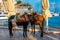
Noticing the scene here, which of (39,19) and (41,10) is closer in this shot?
(39,19)

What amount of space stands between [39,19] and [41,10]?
1.10 metres

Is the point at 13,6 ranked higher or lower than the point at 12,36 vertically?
higher

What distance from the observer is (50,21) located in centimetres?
1215

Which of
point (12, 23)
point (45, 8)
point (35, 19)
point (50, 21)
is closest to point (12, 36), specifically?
point (12, 23)

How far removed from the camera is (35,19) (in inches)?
396

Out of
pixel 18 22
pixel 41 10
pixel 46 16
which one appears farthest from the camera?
pixel 41 10

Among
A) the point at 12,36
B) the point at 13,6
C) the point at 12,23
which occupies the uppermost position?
the point at 13,6

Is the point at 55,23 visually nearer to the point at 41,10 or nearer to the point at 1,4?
the point at 41,10

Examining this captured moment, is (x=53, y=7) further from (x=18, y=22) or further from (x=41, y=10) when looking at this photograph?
(x=18, y=22)

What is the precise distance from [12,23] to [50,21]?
2.86 m

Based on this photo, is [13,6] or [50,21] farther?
[50,21]

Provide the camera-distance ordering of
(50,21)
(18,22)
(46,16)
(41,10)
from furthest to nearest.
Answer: (50,21), (41,10), (46,16), (18,22)

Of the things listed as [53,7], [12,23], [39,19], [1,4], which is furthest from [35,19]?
[1,4]

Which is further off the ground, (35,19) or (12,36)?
(35,19)
